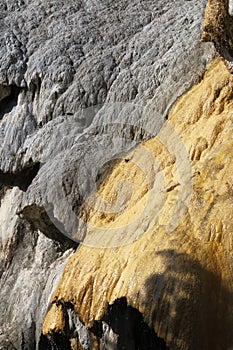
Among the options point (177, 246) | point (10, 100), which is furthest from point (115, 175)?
point (10, 100)

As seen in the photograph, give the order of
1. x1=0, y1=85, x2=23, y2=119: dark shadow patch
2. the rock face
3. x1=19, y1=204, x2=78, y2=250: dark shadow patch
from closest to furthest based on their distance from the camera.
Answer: the rock face
x1=19, y1=204, x2=78, y2=250: dark shadow patch
x1=0, y1=85, x2=23, y2=119: dark shadow patch

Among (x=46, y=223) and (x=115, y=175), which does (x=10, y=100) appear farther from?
(x=115, y=175)

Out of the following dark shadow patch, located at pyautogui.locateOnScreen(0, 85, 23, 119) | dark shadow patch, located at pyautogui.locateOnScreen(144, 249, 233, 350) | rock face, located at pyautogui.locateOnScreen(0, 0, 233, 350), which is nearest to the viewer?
dark shadow patch, located at pyautogui.locateOnScreen(144, 249, 233, 350)

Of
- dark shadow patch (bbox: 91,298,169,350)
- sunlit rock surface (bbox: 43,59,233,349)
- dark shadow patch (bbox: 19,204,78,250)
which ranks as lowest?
dark shadow patch (bbox: 91,298,169,350)

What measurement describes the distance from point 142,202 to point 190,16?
391cm

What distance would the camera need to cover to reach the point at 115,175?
10086 millimetres

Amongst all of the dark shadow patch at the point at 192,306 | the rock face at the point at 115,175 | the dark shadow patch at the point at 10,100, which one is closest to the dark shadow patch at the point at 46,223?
the rock face at the point at 115,175

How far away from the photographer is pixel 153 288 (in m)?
7.25

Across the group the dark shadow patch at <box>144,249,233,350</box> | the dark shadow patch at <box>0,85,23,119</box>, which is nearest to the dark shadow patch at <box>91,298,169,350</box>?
the dark shadow patch at <box>144,249,233,350</box>

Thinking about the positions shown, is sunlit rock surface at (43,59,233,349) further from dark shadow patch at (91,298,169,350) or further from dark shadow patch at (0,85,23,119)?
dark shadow patch at (0,85,23,119)

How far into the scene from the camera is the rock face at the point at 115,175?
288 inches

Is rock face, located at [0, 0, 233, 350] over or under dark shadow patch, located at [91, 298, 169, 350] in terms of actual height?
over

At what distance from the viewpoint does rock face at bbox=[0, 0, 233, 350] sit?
731 cm

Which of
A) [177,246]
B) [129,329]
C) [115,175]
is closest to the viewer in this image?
[177,246]
